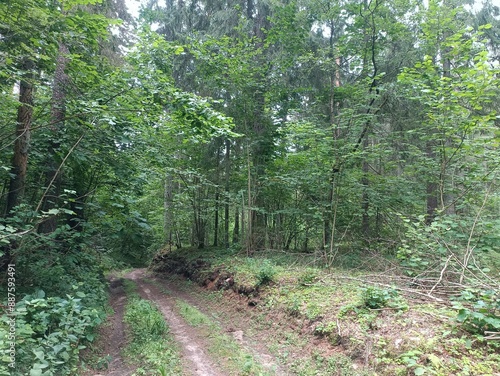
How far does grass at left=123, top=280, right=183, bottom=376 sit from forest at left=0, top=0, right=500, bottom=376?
2.6 inches

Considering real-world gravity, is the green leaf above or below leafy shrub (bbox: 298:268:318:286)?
below

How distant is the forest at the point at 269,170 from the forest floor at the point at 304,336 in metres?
0.04

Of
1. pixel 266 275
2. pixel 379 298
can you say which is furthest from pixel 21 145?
pixel 379 298

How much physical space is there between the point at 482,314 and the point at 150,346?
5033 millimetres

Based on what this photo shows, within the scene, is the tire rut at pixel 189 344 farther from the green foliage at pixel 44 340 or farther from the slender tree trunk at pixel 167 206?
the slender tree trunk at pixel 167 206

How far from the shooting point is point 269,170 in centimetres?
1194

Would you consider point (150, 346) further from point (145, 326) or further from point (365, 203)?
point (365, 203)

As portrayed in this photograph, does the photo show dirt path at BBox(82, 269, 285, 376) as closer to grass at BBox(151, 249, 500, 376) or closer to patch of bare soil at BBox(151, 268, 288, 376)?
patch of bare soil at BBox(151, 268, 288, 376)

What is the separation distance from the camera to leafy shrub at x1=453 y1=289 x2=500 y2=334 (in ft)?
11.5

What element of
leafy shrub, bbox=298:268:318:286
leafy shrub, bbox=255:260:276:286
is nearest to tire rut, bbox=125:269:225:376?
leafy shrub, bbox=255:260:276:286

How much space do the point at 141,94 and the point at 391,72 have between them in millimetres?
8417

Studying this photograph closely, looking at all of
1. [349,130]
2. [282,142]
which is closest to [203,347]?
[349,130]

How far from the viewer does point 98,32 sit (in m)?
5.29

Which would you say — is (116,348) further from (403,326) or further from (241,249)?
(241,249)
